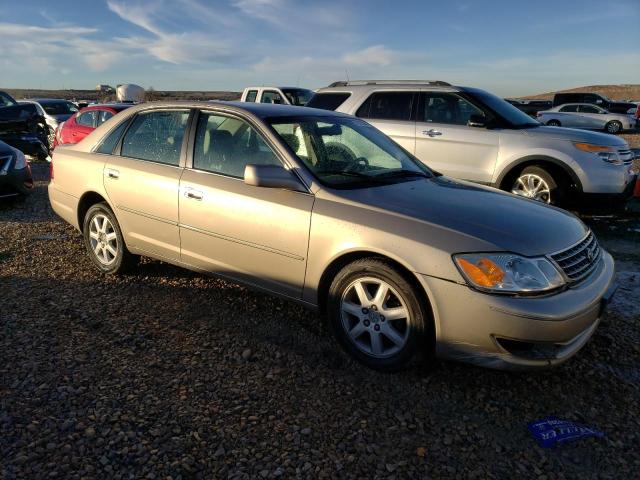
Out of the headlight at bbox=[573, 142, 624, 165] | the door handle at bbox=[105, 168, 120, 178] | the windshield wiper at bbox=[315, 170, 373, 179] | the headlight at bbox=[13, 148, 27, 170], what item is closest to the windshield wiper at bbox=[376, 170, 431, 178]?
the windshield wiper at bbox=[315, 170, 373, 179]

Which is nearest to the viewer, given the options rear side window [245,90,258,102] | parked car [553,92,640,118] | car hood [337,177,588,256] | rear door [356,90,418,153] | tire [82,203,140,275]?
car hood [337,177,588,256]

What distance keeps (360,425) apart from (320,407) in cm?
26

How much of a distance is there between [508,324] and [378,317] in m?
0.77

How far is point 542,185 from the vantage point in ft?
22.4

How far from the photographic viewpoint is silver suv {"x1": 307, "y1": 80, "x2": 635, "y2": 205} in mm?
6633

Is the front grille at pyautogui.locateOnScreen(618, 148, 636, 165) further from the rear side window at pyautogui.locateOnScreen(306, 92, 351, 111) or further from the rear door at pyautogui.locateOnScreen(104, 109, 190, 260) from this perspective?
the rear door at pyautogui.locateOnScreen(104, 109, 190, 260)

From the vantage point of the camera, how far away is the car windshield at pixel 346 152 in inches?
144

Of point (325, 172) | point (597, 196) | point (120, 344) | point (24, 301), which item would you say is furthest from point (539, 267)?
point (597, 196)

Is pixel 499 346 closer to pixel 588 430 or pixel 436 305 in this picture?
pixel 436 305

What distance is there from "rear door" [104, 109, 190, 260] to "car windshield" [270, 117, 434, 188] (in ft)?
3.17

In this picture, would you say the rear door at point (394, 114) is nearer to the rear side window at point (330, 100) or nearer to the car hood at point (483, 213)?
the rear side window at point (330, 100)

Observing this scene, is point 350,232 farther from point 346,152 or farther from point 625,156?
point 625,156

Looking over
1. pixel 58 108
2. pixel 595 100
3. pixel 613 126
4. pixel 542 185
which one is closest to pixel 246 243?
pixel 542 185

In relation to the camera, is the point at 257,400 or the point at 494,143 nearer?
the point at 257,400
